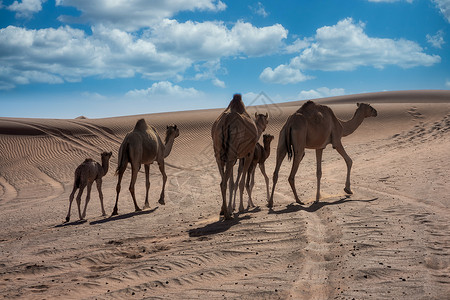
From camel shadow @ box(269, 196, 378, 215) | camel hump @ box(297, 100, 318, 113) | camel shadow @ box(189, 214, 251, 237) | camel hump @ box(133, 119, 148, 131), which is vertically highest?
camel hump @ box(297, 100, 318, 113)

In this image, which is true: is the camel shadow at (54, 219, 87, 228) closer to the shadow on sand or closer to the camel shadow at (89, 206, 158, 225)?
the camel shadow at (89, 206, 158, 225)

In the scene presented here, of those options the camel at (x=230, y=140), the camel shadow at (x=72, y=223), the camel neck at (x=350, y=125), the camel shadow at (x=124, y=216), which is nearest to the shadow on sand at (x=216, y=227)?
the camel at (x=230, y=140)

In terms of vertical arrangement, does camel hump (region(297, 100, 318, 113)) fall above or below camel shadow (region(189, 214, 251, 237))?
above

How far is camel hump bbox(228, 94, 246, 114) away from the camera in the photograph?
892cm

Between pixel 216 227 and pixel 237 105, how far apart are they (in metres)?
2.73

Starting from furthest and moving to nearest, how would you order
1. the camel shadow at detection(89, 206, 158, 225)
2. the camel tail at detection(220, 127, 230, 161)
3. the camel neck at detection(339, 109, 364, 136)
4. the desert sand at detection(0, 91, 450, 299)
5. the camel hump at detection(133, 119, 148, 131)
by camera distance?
the camel neck at detection(339, 109, 364, 136)
the camel hump at detection(133, 119, 148, 131)
the camel shadow at detection(89, 206, 158, 225)
the camel tail at detection(220, 127, 230, 161)
the desert sand at detection(0, 91, 450, 299)

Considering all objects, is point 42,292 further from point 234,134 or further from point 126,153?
point 126,153

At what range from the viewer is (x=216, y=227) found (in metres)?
7.92

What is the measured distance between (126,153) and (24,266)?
204 inches

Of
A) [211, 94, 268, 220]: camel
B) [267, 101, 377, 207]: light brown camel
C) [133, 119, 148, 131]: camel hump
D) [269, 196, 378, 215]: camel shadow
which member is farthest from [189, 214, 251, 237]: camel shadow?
[133, 119, 148, 131]: camel hump

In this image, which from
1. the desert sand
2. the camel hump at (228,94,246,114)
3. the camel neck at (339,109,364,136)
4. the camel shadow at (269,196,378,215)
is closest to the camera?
the desert sand

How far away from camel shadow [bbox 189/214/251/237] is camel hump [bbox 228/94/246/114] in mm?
2303

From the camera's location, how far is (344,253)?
224 inches

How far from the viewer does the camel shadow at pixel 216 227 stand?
7562 mm
